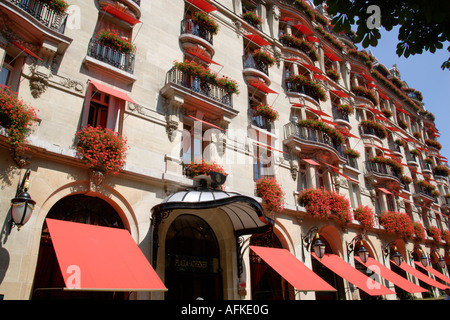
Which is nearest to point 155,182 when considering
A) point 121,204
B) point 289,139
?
point 121,204

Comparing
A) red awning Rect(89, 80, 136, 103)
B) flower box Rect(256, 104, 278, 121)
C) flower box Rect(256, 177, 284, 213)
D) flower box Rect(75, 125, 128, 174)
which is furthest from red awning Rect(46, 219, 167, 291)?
flower box Rect(256, 104, 278, 121)

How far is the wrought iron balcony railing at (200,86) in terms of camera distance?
1218 cm

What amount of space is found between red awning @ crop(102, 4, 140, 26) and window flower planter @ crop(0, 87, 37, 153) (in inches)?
199

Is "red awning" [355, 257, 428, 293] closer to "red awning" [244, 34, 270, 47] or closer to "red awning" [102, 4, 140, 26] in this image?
"red awning" [244, 34, 270, 47]

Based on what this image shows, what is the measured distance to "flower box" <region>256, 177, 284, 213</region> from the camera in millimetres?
13055

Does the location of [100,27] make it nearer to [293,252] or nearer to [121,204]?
[121,204]

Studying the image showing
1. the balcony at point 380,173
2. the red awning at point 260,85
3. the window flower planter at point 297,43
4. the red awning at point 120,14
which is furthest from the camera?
the balcony at point 380,173

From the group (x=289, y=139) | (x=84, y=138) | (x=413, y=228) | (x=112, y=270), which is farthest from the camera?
(x=413, y=228)

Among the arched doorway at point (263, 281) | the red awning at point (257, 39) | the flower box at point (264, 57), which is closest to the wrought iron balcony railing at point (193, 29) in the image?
the flower box at point (264, 57)

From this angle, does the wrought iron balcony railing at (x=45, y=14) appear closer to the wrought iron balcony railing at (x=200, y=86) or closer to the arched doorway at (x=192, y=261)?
the wrought iron balcony railing at (x=200, y=86)

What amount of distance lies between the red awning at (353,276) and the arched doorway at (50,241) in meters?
8.53

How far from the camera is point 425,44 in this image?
18.0 feet

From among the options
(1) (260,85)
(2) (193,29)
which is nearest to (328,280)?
(1) (260,85)
